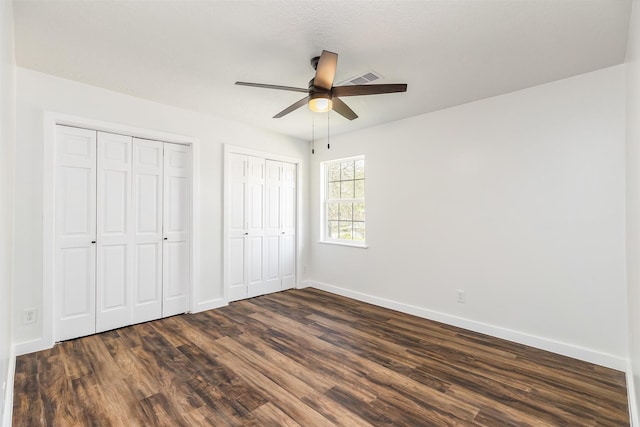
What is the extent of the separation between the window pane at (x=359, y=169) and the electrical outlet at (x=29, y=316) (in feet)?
13.2

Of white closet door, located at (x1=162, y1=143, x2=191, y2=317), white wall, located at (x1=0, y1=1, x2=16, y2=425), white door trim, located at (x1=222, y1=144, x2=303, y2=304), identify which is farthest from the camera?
white door trim, located at (x1=222, y1=144, x2=303, y2=304)

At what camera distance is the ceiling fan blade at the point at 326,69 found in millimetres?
1931

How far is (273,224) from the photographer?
4715 mm

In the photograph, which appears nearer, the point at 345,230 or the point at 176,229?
the point at 176,229

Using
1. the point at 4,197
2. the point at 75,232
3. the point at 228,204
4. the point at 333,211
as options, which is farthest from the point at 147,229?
the point at 333,211

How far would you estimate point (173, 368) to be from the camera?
7.93 ft

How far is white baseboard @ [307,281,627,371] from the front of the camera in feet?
8.21

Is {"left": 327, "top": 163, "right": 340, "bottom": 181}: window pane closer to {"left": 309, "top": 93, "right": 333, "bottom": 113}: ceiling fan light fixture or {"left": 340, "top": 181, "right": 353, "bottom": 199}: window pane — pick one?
{"left": 340, "top": 181, "right": 353, "bottom": 199}: window pane

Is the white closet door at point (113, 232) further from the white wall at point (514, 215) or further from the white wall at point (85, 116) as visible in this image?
the white wall at point (514, 215)

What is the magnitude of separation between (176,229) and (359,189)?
2649 mm

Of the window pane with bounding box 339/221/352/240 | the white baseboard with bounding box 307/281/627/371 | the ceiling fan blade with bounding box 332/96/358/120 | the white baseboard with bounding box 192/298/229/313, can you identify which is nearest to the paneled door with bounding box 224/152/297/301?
the white baseboard with bounding box 192/298/229/313

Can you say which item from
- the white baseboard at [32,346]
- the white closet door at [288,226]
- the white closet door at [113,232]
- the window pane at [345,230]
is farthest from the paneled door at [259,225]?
the white baseboard at [32,346]

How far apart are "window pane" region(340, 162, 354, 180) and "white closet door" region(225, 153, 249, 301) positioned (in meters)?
1.55

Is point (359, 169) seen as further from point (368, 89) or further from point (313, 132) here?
point (368, 89)
